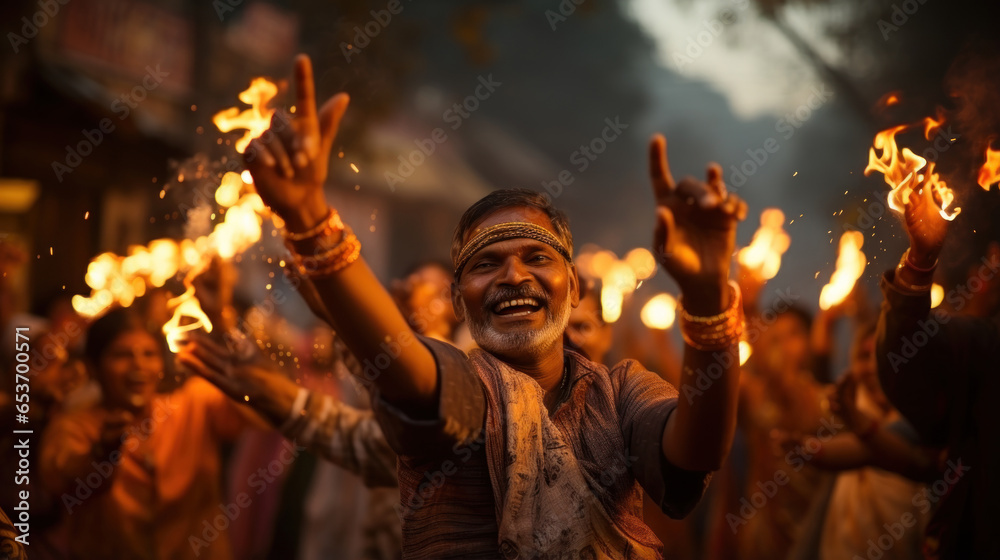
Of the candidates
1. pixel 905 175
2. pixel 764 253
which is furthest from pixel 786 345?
pixel 905 175

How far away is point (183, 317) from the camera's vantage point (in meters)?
3.80

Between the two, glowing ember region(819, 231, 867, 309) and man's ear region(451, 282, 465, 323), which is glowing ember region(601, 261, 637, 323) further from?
man's ear region(451, 282, 465, 323)

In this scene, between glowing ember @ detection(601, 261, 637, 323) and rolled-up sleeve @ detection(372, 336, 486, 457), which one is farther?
glowing ember @ detection(601, 261, 637, 323)

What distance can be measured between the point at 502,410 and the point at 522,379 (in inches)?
5.0

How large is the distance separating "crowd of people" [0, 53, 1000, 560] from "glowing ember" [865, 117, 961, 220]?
0.20 feet

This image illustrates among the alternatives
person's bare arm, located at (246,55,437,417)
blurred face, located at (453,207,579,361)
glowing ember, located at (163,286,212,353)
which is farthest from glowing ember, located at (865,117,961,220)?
glowing ember, located at (163,286,212,353)

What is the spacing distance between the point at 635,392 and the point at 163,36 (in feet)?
39.4

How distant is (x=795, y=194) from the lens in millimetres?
17906

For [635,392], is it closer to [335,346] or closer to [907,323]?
[907,323]

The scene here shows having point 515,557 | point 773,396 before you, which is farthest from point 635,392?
point 773,396

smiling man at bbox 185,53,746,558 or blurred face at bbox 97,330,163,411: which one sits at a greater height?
smiling man at bbox 185,53,746,558

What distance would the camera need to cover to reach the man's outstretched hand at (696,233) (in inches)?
76.3

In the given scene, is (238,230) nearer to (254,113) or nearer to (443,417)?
(254,113)

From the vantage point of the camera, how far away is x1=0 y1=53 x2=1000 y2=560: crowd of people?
1997 millimetres
